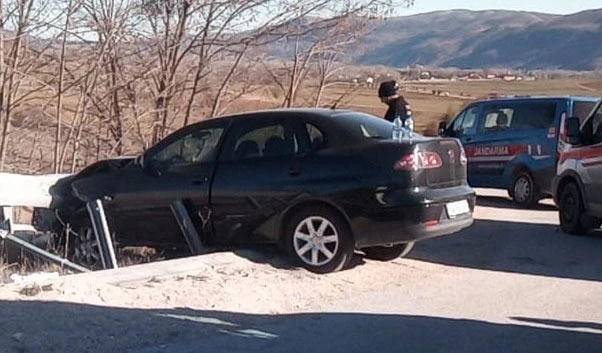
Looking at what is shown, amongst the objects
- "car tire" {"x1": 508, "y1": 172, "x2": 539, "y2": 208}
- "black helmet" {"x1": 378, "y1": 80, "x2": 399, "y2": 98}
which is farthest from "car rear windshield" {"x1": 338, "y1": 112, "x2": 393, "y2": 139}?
"car tire" {"x1": 508, "y1": 172, "x2": 539, "y2": 208}

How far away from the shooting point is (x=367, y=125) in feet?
38.8

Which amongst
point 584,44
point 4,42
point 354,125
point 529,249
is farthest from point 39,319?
point 584,44

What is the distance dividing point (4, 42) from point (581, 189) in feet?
29.2

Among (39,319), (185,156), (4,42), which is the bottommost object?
(39,319)

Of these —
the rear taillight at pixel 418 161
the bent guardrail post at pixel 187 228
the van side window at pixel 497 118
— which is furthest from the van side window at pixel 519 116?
the bent guardrail post at pixel 187 228

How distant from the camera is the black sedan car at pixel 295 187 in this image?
36.4ft

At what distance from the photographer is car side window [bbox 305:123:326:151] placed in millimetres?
11531

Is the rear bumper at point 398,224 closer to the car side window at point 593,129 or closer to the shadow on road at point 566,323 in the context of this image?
the shadow on road at point 566,323

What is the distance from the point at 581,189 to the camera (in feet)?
49.9

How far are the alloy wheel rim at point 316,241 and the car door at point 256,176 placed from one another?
0.94ft

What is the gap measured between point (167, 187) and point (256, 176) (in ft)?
3.44

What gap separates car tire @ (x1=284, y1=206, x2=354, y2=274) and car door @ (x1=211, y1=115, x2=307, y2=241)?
237mm

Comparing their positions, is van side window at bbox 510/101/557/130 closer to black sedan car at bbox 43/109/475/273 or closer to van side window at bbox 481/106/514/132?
van side window at bbox 481/106/514/132

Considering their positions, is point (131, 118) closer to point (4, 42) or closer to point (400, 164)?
point (4, 42)
